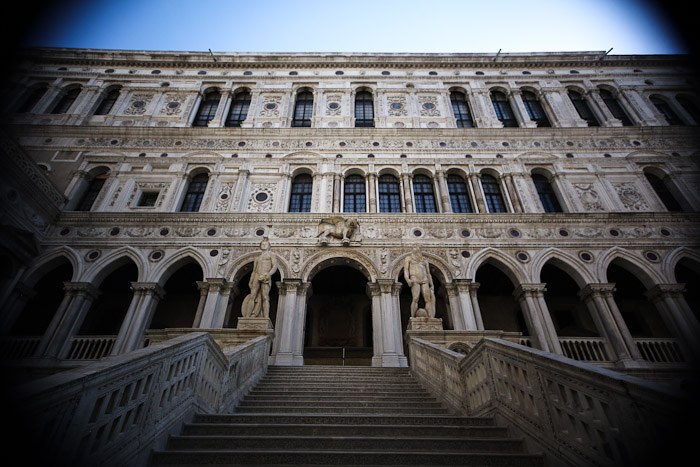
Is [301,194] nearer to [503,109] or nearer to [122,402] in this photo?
[503,109]

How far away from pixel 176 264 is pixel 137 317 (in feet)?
6.49

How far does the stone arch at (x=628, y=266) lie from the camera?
35.2ft

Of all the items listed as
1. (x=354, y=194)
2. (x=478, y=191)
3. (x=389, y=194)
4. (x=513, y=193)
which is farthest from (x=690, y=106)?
(x=354, y=194)

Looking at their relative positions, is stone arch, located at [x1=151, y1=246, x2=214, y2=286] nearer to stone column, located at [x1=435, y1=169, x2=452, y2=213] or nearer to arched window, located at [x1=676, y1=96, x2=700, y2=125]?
stone column, located at [x1=435, y1=169, x2=452, y2=213]

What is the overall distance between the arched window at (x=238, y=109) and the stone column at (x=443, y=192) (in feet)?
30.6

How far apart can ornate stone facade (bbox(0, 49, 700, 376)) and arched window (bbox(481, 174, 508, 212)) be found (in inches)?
3.9

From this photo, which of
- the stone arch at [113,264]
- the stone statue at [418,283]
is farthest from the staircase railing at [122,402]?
the stone arch at [113,264]

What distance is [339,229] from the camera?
458 inches

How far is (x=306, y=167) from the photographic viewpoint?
13781 mm

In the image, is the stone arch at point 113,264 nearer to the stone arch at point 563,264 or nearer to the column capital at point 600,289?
the stone arch at point 563,264

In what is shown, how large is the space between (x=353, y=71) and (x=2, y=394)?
18355mm

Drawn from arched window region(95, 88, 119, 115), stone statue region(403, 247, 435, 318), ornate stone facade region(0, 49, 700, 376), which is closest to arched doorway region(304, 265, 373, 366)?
ornate stone facade region(0, 49, 700, 376)

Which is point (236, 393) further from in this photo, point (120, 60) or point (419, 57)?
point (120, 60)

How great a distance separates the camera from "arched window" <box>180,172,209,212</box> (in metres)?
12.9
